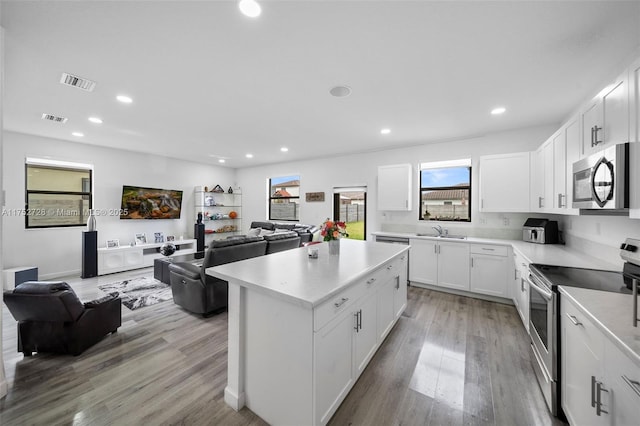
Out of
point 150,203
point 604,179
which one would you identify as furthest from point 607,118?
point 150,203

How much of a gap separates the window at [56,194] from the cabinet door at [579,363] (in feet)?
25.0

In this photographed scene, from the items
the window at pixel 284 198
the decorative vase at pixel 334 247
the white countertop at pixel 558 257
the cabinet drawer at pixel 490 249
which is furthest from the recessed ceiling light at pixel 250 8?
the window at pixel 284 198

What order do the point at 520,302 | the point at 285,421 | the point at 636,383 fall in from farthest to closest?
the point at 520,302
the point at 285,421
the point at 636,383

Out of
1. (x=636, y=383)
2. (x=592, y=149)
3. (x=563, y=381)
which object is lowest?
(x=563, y=381)

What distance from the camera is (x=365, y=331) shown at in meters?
2.01

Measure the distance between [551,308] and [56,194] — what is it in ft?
25.6

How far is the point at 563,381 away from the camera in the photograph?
1584mm

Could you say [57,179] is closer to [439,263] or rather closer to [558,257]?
[439,263]

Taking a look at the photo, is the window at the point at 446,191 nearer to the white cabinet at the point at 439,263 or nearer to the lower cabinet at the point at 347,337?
the white cabinet at the point at 439,263

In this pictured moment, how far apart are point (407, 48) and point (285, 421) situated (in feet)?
9.48

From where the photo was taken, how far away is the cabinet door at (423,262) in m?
4.11

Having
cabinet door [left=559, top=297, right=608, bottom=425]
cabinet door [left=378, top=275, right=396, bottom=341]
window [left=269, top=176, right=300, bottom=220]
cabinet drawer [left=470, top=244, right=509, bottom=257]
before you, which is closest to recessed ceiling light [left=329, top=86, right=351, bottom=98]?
Result: cabinet door [left=378, top=275, right=396, bottom=341]

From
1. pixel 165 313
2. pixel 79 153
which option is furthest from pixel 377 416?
pixel 79 153

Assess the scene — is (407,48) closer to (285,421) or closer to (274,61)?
(274,61)
